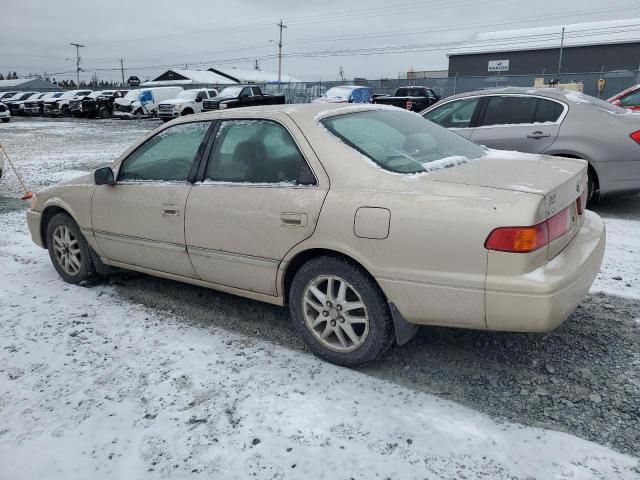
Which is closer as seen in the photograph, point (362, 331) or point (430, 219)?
point (430, 219)

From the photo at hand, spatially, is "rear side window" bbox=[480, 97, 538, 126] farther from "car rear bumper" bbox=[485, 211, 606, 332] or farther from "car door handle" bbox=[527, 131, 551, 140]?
"car rear bumper" bbox=[485, 211, 606, 332]

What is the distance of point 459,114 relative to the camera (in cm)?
721

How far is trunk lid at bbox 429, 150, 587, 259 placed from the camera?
267cm

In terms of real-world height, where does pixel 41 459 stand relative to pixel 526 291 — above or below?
below

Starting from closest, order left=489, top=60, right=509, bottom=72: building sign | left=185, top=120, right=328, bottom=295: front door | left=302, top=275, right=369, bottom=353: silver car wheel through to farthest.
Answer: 1. left=302, top=275, right=369, bottom=353: silver car wheel
2. left=185, top=120, right=328, bottom=295: front door
3. left=489, top=60, right=509, bottom=72: building sign

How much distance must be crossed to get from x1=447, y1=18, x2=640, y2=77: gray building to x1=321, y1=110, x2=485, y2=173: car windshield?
4105 cm

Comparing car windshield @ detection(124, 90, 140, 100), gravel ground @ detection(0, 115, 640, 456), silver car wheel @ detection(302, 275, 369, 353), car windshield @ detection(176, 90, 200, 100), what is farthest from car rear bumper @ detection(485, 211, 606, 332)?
car windshield @ detection(124, 90, 140, 100)

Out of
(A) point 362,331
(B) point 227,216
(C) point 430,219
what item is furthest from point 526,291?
(B) point 227,216

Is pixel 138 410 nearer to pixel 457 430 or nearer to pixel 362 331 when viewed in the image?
pixel 362 331

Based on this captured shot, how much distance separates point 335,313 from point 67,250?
2848 mm

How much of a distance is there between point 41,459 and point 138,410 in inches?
19.1

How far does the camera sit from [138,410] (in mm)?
2766

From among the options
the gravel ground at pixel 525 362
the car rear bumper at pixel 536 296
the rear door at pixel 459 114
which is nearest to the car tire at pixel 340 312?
the gravel ground at pixel 525 362

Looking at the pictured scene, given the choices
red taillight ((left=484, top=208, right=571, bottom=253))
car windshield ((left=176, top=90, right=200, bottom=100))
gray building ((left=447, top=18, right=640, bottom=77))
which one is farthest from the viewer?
gray building ((left=447, top=18, right=640, bottom=77))
